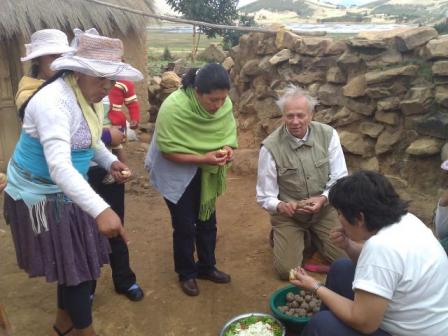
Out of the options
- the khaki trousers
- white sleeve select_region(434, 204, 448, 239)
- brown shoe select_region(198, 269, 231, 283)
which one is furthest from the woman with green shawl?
white sleeve select_region(434, 204, 448, 239)

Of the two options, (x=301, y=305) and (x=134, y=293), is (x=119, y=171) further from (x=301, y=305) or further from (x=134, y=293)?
(x=301, y=305)

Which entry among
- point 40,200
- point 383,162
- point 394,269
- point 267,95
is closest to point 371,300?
point 394,269

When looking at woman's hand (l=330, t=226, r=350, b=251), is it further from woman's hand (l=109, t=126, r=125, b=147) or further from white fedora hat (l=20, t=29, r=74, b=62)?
white fedora hat (l=20, t=29, r=74, b=62)

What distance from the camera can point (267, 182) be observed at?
3664 mm

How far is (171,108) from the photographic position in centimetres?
322

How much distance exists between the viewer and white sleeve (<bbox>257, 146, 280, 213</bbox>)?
3643 mm

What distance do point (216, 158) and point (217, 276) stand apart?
0.99 metres

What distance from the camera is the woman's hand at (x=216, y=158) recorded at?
10.7ft

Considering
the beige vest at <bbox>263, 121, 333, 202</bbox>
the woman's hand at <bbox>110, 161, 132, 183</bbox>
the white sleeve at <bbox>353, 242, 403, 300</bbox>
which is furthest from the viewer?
the beige vest at <bbox>263, 121, 333, 202</bbox>

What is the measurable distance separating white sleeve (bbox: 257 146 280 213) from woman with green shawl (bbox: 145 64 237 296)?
1.08 feet

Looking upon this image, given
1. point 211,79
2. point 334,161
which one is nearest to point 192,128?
point 211,79

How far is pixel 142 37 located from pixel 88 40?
5.12 meters

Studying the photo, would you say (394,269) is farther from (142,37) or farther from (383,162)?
(142,37)

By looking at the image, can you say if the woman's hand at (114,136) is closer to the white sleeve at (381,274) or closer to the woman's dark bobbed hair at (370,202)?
the woman's dark bobbed hair at (370,202)
